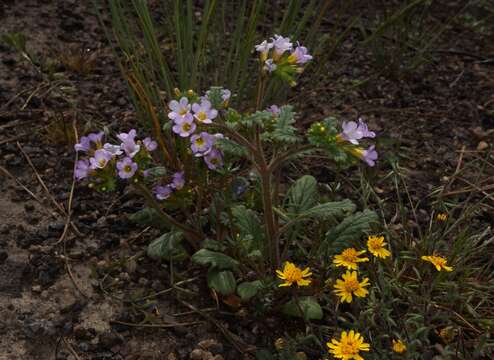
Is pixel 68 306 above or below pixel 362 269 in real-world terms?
below

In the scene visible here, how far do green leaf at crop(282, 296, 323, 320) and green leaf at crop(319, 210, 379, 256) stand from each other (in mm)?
163

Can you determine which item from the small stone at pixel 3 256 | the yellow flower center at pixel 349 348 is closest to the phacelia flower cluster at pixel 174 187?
the small stone at pixel 3 256

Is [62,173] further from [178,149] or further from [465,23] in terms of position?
[465,23]

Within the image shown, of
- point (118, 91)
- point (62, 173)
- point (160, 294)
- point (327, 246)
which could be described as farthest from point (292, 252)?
point (118, 91)

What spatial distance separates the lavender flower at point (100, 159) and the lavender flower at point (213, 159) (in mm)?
259

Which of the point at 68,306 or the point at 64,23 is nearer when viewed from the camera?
the point at 68,306

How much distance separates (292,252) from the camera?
6.64 feet

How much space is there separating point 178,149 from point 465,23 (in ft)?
7.23

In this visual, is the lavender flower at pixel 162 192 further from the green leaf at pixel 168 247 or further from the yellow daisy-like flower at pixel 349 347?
the yellow daisy-like flower at pixel 349 347

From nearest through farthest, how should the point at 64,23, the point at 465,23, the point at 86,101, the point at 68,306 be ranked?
the point at 68,306 < the point at 86,101 < the point at 64,23 < the point at 465,23

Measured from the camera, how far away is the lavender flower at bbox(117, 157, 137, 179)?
1638mm

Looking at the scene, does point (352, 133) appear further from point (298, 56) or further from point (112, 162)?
point (112, 162)

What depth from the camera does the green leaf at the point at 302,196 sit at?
194 cm

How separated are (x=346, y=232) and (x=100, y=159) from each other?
751 millimetres
